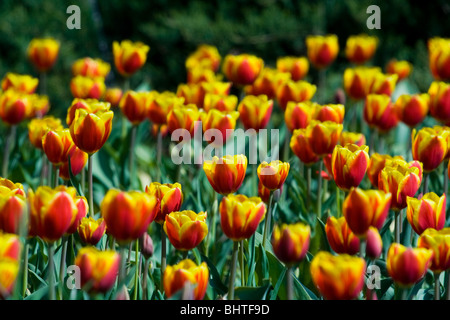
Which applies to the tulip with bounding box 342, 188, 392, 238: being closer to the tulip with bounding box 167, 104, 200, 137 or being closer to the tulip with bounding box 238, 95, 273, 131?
the tulip with bounding box 167, 104, 200, 137

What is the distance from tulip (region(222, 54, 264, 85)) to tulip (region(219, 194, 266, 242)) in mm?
1383

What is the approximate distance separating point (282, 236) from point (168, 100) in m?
1.02

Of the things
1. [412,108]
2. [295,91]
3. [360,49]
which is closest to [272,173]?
[412,108]

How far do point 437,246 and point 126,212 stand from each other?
2.03 ft

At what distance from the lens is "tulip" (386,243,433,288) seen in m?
1.32

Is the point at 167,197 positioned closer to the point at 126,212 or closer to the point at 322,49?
the point at 126,212

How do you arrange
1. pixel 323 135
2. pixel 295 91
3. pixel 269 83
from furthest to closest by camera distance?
pixel 269 83 → pixel 295 91 → pixel 323 135

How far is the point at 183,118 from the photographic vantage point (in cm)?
210

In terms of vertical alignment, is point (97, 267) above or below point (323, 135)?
below

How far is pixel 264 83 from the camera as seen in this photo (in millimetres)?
2760

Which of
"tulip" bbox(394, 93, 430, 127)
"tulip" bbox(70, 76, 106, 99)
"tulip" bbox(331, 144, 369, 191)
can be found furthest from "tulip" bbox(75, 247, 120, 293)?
"tulip" bbox(70, 76, 106, 99)

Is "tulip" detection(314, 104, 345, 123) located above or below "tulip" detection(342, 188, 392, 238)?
above
